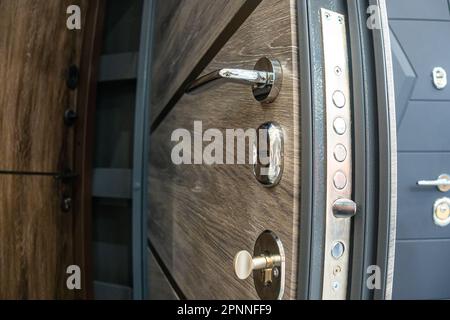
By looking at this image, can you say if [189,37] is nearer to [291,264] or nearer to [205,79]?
[205,79]

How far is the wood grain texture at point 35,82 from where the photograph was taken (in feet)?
2.79

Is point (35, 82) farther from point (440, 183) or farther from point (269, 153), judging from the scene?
point (440, 183)

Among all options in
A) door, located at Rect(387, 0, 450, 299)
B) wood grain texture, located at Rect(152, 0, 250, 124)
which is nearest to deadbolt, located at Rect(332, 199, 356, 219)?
wood grain texture, located at Rect(152, 0, 250, 124)

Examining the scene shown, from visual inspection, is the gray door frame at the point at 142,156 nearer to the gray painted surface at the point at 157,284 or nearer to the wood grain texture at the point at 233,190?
the gray painted surface at the point at 157,284

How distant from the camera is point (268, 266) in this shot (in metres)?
0.35

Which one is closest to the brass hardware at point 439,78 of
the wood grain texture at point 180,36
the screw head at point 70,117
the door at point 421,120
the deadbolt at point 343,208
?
the door at point 421,120

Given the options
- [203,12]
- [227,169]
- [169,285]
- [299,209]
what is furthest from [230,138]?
[169,285]

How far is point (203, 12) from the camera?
0.61 metres

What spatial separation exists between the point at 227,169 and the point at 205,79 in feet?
0.51

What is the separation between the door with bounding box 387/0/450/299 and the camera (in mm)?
1085

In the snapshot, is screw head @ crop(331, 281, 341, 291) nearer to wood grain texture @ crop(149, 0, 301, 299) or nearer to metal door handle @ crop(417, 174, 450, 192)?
wood grain texture @ crop(149, 0, 301, 299)

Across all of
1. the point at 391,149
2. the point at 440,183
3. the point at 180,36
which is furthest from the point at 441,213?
the point at 180,36

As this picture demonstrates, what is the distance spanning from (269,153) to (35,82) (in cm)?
85

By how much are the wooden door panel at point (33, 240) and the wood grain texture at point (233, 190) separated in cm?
36
